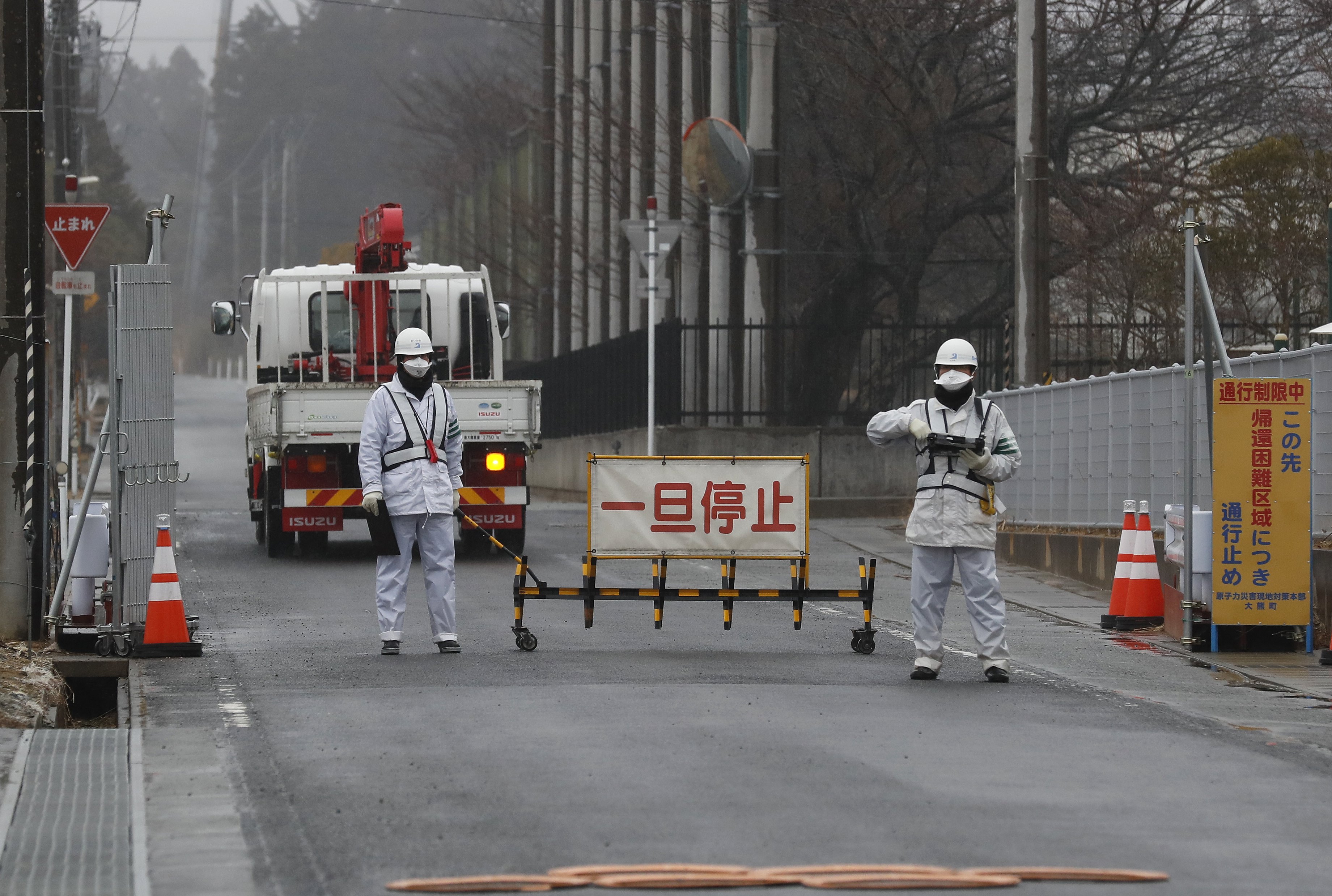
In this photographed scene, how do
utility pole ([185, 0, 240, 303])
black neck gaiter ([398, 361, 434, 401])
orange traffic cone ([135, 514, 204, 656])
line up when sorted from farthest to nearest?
utility pole ([185, 0, 240, 303]), black neck gaiter ([398, 361, 434, 401]), orange traffic cone ([135, 514, 204, 656])

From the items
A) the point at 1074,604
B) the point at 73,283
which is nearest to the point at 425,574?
the point at 1074,604

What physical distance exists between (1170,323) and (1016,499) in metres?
3.82

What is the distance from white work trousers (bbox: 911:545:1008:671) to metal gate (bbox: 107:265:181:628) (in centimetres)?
450

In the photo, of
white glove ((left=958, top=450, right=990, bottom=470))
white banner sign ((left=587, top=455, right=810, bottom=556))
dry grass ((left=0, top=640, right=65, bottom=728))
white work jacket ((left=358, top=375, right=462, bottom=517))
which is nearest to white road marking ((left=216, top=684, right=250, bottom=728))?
dry grass ((left=0, top=640, right=65, bottom=728))

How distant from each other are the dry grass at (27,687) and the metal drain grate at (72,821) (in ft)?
2.05

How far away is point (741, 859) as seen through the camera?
6.73 m

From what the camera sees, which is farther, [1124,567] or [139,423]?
[1124,567]

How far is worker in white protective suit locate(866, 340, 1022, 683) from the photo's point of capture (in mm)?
11406

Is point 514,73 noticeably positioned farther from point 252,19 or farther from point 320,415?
point 252,19

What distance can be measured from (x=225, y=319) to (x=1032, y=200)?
8449 millimetres

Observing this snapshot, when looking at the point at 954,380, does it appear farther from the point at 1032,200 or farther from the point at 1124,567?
the point at 1032,200

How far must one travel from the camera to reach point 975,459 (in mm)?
11320

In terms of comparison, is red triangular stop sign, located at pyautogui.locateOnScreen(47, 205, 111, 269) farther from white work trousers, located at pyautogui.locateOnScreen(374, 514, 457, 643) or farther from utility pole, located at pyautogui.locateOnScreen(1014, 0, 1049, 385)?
white work trousers, located at pyautogui.locateOnScreen(374, 514, 457, 643)

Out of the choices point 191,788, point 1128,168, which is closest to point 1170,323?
point 1128,168
